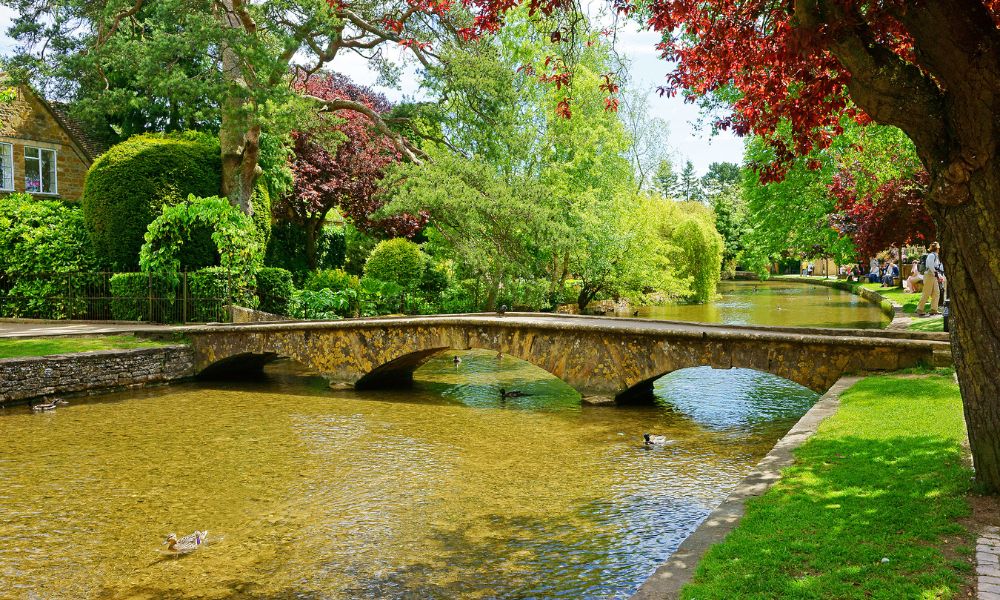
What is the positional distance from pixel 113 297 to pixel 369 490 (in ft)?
53.0

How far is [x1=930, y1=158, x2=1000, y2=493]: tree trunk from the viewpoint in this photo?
555cm

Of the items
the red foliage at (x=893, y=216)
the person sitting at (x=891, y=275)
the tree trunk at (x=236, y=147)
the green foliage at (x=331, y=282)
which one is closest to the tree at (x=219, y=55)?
the tree trunk at (x=236, y=147)

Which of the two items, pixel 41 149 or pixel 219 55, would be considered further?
pixel 41 149

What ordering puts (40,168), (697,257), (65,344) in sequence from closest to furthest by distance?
1. (65,344)
2. (40,168)
3. (697,257)

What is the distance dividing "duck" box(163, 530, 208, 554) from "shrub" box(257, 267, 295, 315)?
16.4 metres

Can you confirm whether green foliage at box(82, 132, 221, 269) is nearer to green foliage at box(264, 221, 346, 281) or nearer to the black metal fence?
the black metal fence

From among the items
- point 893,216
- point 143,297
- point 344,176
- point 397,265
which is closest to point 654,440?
point 893,216

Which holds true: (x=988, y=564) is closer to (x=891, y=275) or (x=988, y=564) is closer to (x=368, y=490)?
(x=368, y=490)

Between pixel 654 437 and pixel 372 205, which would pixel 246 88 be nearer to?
pixel 372 205

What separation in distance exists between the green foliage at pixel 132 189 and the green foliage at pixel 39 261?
86cm

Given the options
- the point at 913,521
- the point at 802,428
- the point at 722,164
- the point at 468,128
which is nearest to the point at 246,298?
the point at 468,128

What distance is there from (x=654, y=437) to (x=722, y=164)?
145m

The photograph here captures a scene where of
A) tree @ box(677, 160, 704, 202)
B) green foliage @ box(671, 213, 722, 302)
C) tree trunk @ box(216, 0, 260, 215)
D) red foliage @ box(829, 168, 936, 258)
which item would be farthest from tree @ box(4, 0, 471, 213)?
tree @ box(677, 160, 704, 202)

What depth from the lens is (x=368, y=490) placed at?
9.55 meters
